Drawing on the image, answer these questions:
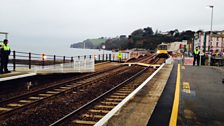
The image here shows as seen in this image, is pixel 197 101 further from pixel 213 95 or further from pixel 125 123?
pixel 125 123

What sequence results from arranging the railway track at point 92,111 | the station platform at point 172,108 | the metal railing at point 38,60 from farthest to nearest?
the metal railing at point 38,60 < the railway track at point 92,111 < the station platform at point 172,108

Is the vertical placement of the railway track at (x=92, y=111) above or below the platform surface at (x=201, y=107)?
below

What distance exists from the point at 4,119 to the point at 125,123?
13.4ft

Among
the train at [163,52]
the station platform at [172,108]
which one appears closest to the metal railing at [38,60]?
the station platform at [172,108]

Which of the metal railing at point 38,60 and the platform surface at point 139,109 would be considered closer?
the platform surface at point 139,109

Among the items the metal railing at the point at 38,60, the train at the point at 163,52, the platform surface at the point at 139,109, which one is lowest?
the platform surface at the point at 139,109

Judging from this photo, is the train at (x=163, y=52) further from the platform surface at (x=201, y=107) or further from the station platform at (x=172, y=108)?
the station platform at (x=172, y=108)

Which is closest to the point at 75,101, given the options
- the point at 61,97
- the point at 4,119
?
the point at 61,97

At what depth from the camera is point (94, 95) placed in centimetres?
1234

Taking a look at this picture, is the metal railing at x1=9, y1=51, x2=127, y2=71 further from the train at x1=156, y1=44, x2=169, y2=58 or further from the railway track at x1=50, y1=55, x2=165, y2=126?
the train at x1=156, y1=44, x2=169, y2=58

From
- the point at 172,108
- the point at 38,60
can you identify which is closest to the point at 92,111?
the point at 172,108

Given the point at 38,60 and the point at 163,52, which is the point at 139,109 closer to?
the point at 38,60

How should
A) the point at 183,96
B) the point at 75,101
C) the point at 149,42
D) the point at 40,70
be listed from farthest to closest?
1. the point at 149,42
2. the point at 40,70
3. the point at 75,101
4. the point at 183,96

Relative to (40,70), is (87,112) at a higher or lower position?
lower
